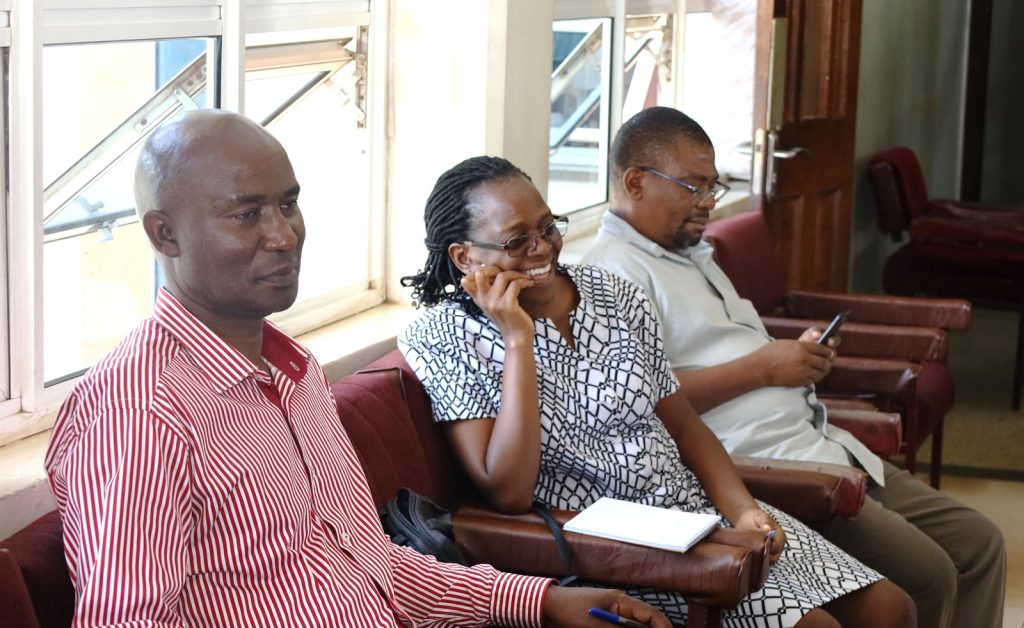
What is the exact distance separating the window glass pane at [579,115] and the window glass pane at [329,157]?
1093 mm

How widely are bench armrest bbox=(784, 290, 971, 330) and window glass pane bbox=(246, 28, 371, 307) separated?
1.49m

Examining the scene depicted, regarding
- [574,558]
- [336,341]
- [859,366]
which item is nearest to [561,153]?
[859,366]

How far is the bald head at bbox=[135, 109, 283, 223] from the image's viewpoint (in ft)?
4.97

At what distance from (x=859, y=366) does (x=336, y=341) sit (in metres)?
1.41

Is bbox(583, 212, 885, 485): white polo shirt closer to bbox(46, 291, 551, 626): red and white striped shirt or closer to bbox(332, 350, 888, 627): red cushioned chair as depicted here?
bbox(332, 350, 888, 627): red cushioned chair

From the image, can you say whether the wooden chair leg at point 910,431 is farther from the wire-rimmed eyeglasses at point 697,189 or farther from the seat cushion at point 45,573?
the seat cushion at point 45,573

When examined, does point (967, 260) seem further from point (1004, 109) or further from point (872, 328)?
point (1004, 109)

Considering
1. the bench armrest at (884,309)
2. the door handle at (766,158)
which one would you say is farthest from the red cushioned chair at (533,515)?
the door handle at (766,158)

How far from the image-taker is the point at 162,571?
4.33ft

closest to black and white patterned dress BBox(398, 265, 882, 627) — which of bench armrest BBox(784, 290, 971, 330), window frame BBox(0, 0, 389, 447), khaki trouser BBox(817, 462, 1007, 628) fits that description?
khaki trouser BBox(817, 462, 1007, 628)

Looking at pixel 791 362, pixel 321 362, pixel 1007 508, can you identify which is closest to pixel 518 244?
pixel 321 362

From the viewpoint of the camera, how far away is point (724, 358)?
2.79 meters

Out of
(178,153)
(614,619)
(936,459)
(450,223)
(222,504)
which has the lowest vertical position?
(936,459)

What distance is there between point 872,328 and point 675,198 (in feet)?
3.34
